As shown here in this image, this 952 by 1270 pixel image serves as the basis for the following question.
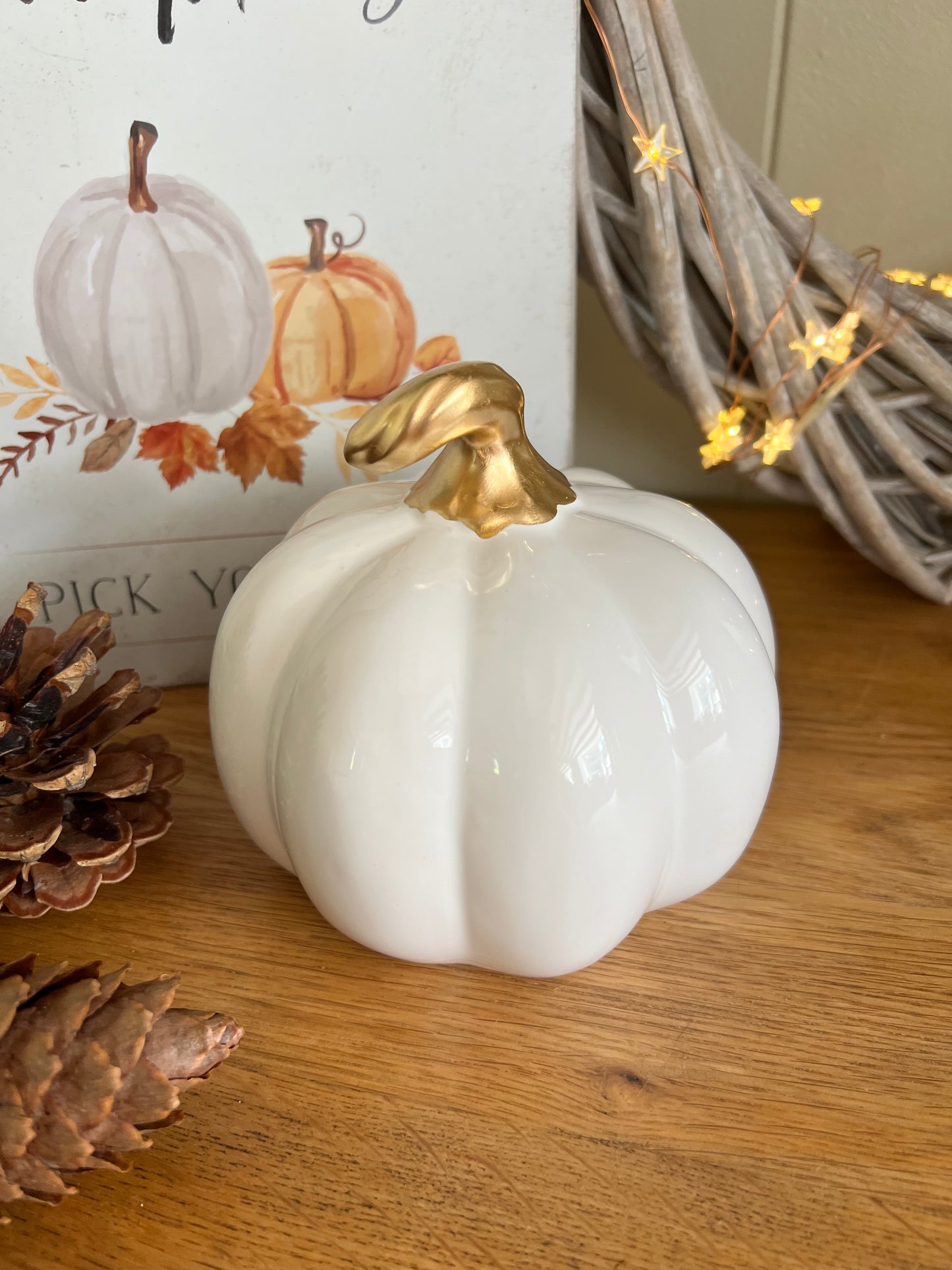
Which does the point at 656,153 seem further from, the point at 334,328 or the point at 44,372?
the point at 44,372

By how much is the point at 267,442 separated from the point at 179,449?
4cm

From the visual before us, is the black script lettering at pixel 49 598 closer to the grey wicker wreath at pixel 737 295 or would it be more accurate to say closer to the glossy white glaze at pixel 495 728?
the glossy white glaze at pixel 495 728

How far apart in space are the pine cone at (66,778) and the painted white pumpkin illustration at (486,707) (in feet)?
0.18

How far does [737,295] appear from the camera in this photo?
1.80ft

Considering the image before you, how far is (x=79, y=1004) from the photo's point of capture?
1.03 feet

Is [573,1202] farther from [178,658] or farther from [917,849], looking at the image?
[178,658]

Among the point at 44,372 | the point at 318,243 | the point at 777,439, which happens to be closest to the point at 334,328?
the point at 318,243

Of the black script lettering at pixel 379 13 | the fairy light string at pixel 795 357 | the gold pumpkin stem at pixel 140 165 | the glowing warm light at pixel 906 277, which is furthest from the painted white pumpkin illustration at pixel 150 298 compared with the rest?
the glowing warm light at pixel 906 277

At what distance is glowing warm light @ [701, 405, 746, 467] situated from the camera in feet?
1.90

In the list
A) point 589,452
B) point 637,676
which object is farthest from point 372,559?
point 589,452

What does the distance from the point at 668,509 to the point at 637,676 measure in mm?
111

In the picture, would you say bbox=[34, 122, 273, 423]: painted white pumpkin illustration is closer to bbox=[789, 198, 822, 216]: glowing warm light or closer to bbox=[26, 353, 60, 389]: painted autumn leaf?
bbox=[26, 353, 60, 389]: painted autumn leaf

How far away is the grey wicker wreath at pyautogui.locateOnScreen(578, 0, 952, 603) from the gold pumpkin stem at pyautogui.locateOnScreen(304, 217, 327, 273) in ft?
0.45

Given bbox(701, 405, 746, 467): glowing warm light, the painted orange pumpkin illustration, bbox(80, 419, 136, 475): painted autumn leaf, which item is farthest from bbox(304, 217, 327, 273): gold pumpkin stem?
bbox(701, 405, 746, 467): glowing warm light
